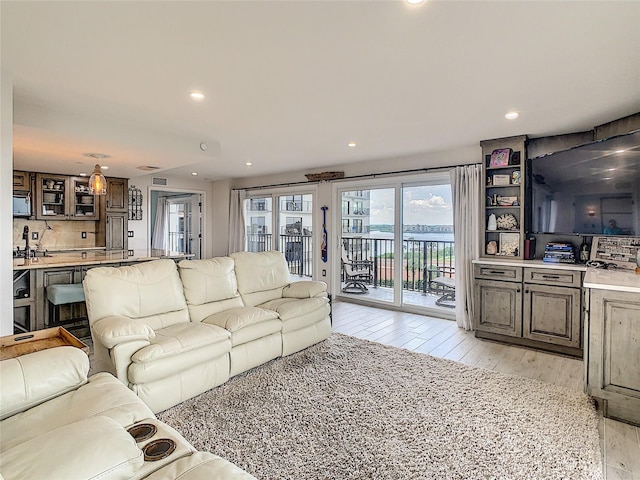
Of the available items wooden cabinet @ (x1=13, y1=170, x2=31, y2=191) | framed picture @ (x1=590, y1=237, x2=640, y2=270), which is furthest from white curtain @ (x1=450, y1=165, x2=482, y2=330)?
wooden cabinet @ (x1=13, y1=170, x2=31, y2=191)

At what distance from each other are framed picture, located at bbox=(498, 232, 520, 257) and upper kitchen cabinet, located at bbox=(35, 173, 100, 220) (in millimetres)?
6823

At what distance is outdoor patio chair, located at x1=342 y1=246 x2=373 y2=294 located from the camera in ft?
19.9

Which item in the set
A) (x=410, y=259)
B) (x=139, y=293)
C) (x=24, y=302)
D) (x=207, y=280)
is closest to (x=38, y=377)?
(x=139, y=293)

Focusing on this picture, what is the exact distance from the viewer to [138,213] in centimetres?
713

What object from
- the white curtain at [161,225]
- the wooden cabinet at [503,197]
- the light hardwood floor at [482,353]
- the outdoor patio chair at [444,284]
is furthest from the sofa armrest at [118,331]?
the white curtain at [161,225]

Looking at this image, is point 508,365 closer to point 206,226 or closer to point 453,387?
point 453,387

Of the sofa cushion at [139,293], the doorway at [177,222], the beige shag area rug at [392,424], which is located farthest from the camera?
the doorway at [177,222]

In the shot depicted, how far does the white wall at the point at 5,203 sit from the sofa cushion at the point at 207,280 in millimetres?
1195

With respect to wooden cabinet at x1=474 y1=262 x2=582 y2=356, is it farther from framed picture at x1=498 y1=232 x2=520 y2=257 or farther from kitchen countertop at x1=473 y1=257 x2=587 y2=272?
framed picture at x1=498 y1=232 x2=520 y2=257

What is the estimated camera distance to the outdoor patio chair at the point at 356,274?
19.9 feet

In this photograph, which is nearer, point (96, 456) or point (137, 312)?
point (96, 456)

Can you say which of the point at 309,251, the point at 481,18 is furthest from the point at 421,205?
the point at 481,18

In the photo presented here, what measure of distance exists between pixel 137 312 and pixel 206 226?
5772 millimetres

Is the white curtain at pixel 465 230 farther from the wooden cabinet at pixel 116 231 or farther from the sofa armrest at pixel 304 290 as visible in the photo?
the wooden cabinet at pixel 116 231
